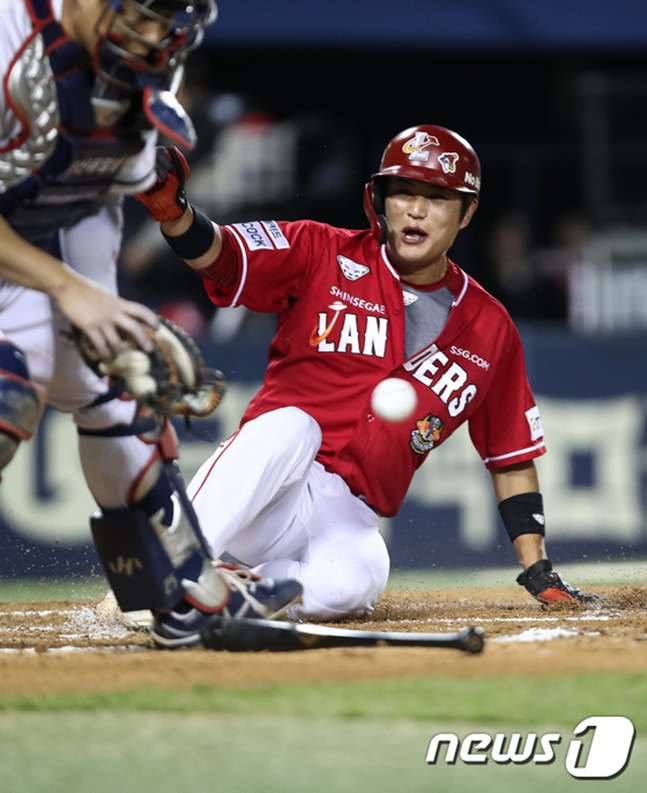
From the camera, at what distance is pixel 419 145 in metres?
4.84

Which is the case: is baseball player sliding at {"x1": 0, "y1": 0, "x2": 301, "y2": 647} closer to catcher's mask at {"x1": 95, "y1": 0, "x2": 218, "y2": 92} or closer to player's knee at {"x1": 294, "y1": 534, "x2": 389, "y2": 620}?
catcher's mask at {"x1": 95, "y1": 0, "x2": 218, "y2": 92}

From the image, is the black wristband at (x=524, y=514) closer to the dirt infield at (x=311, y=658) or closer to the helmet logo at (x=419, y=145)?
the dirt infield at (x=311, y=658)

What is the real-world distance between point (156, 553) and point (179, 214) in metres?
1.25

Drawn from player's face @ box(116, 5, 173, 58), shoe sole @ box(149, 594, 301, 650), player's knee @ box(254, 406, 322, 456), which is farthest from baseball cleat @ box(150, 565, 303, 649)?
player's face @ box(116, 5, 173, 58)

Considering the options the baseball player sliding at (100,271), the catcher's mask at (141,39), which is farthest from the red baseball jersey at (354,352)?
the catcher's mask at (141,39)

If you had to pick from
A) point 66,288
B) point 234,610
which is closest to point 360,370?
point 234,610

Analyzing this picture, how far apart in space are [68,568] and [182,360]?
4112 mm

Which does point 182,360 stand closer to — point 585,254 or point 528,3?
point 585,254

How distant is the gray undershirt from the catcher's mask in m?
1.78

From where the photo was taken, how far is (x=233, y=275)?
15.3ft

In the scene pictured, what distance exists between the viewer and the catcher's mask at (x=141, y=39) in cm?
314

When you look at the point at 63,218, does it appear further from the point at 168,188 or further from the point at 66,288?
the point at 168,188

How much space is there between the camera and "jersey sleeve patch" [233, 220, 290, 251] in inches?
184

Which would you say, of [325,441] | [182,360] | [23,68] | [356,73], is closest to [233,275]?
[325,441]
